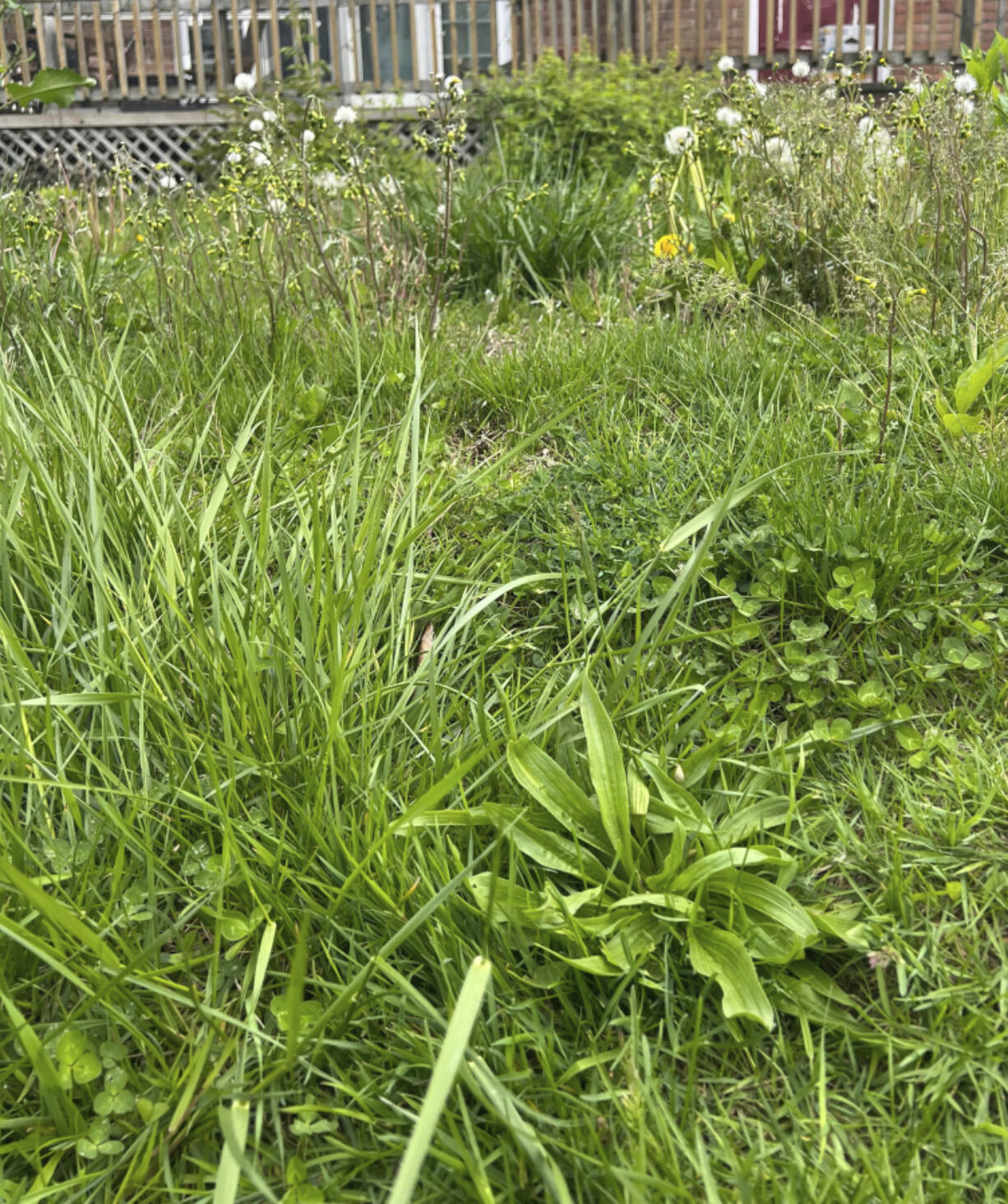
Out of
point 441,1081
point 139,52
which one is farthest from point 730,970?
point 139,52

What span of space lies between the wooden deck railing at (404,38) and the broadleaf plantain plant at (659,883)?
7882mm

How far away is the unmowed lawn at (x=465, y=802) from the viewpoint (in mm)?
1330

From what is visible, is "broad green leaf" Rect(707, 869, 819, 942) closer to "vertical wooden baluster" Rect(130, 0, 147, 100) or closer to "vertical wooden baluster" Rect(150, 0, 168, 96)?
"vertical wooden baluster" Rect(130, 0, 147, 100)

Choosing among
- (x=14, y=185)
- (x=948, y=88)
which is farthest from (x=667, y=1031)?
(x=14, y=185)

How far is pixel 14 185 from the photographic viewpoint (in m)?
3.76

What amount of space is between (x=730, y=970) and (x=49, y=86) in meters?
3.00

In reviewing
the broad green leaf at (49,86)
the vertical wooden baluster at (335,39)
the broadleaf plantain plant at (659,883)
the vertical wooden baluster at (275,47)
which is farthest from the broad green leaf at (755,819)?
the vertical wooden baluster at (335,39)

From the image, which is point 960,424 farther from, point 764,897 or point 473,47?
point 473,47

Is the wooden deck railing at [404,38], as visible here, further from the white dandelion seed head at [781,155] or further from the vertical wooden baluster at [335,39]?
the white dandelion seed head at [781,155]

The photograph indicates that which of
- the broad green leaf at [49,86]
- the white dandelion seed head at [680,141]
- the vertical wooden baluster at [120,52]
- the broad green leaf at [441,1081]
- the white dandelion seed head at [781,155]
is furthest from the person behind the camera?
the vertical wooden baluster at [120,52]

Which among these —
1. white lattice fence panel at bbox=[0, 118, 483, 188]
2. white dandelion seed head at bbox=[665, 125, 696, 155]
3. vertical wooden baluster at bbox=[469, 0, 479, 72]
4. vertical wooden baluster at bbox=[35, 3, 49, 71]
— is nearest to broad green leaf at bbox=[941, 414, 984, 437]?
white dandelion seed head at bbox=[665, 125, 696, 155]

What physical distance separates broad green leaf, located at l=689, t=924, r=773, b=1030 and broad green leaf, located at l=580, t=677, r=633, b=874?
0.50ft

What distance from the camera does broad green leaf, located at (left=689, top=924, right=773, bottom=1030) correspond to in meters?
1.40

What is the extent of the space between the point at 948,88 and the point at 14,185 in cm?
315
